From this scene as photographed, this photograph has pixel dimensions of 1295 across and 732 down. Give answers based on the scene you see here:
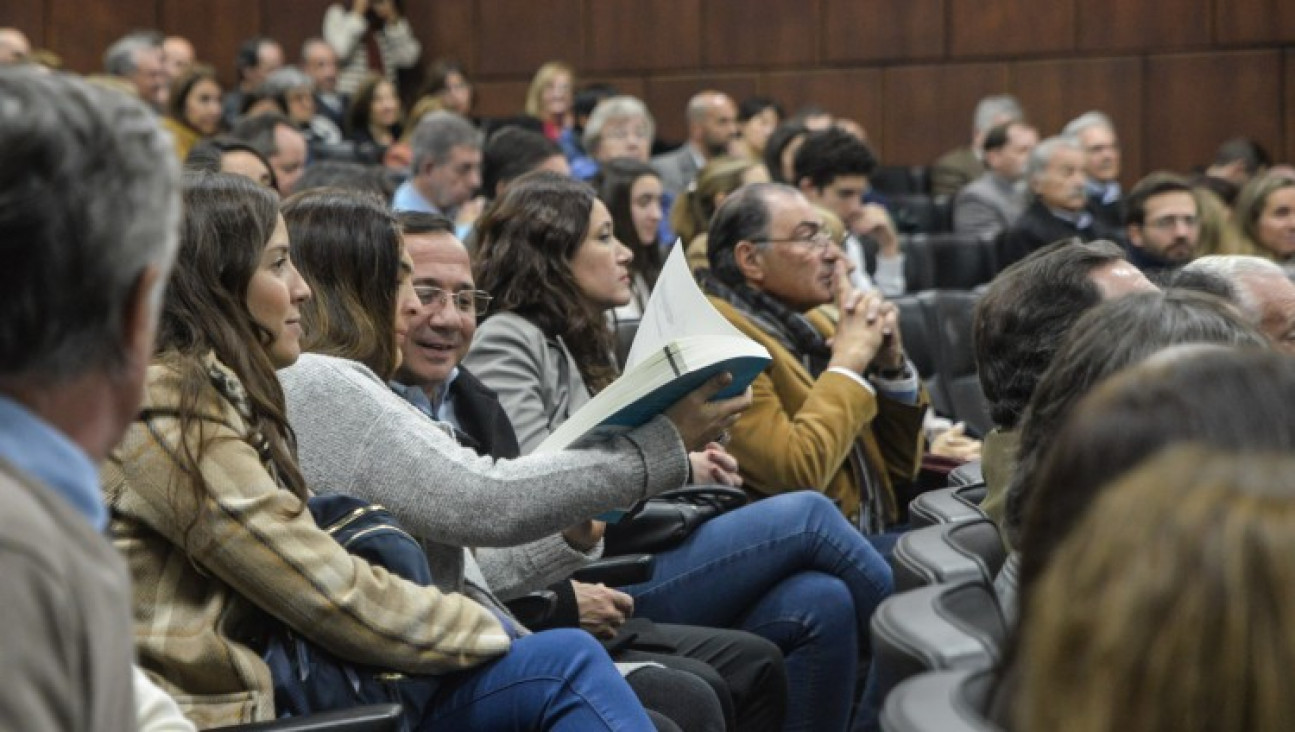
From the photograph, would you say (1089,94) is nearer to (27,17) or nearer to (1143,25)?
(1143,25)

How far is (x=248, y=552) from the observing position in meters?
1.84

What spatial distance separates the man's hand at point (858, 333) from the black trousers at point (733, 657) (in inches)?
33.4

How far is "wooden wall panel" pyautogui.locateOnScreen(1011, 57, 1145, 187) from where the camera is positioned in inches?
391

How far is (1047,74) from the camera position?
10.1 m

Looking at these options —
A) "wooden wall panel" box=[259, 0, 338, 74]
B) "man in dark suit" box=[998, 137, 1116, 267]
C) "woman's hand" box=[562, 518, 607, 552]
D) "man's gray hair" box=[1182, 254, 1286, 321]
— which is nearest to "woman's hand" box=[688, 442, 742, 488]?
"woman's hand" box=[562, 518, 607, 552]

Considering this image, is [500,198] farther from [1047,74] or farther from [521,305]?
[1047,74]

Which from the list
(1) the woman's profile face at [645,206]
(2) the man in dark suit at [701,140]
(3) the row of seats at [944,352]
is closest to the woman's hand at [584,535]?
(3) the row of seats at [944,352]

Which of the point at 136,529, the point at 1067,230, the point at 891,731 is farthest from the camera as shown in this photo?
the point at 1067,230

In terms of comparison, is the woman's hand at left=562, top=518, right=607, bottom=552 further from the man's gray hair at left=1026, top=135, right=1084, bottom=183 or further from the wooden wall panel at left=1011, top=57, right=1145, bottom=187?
the wooden wall panel at left=1011, top=57, right=1145, bottom=187

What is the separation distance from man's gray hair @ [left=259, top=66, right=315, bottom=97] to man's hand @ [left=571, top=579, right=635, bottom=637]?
6.02m

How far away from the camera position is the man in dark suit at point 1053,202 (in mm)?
6949

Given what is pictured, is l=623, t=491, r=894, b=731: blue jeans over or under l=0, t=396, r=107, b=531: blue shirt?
under

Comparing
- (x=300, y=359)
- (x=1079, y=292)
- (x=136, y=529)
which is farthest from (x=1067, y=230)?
(x=136, y=529)

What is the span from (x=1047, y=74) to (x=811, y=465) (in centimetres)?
715
